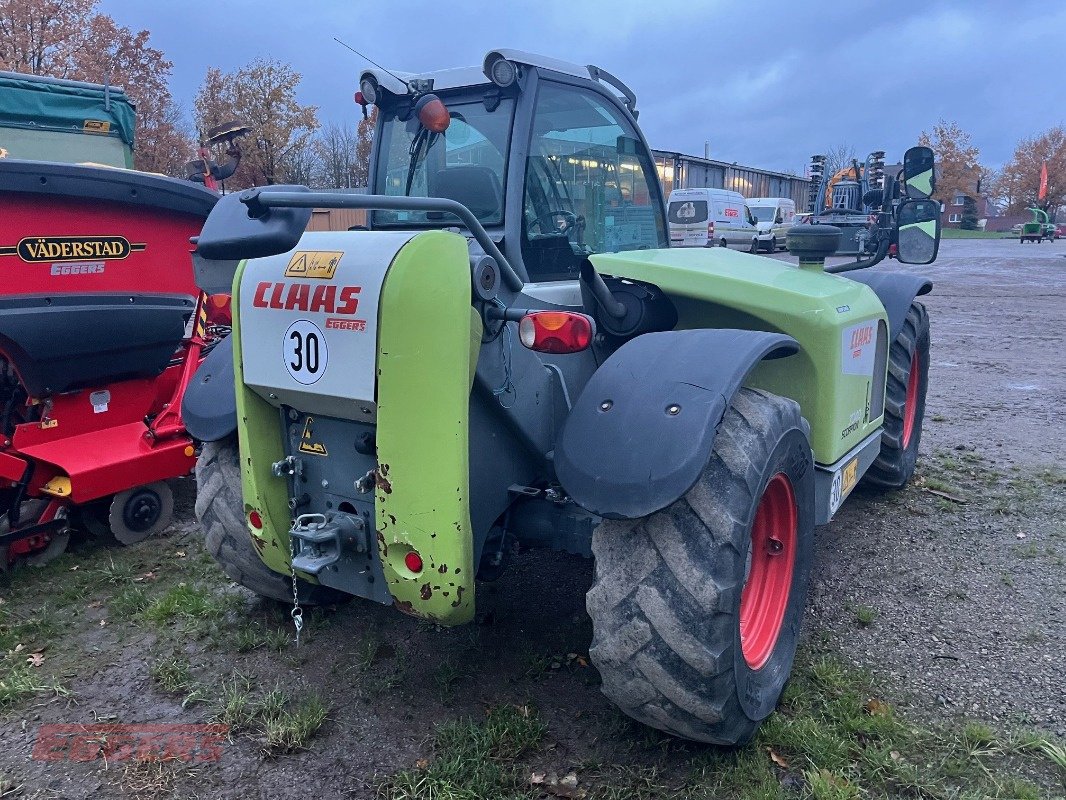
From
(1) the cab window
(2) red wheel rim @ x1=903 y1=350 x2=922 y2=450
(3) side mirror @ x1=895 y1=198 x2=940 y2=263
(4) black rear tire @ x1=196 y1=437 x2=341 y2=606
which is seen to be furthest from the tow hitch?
(2) red wheel rim @ x1=903 y1=350 x2=922 y2=450

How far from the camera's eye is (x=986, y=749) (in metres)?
2.61

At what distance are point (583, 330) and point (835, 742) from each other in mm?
1590

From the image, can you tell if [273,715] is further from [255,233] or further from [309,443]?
[255,233]

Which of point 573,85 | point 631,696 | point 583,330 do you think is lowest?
point 631,696

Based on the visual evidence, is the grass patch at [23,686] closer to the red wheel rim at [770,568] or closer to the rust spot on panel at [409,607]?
the rust spot on panel at [409,607]

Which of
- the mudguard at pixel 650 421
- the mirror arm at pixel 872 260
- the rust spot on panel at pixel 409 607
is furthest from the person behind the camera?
the mirror arm at pixel 872 260

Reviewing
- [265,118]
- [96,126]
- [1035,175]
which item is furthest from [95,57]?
[1035,175]

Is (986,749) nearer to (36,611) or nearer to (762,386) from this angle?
(762,386)

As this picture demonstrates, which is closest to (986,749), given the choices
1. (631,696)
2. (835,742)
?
(835,742)

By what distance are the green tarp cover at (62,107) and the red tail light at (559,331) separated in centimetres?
477

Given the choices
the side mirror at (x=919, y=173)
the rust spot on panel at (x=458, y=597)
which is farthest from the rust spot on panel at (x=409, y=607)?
the side mirror at (x=919, y=173)

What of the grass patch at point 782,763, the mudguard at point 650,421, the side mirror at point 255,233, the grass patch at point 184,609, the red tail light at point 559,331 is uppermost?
the side mirror at point 255,233

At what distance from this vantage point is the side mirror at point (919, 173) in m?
4.25

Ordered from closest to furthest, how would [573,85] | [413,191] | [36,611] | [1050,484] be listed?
[573,85] < [413,191] < [36,611] < [1050,484]
